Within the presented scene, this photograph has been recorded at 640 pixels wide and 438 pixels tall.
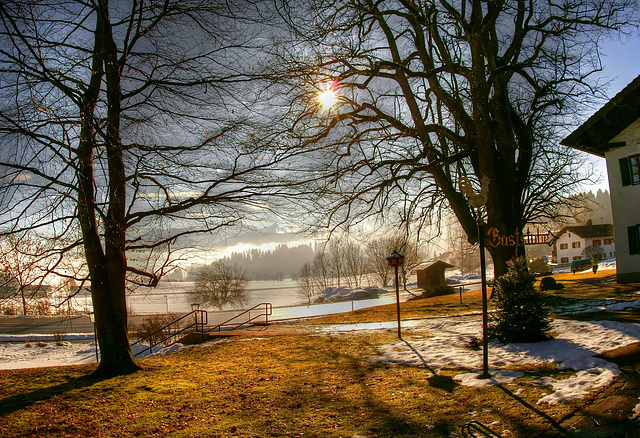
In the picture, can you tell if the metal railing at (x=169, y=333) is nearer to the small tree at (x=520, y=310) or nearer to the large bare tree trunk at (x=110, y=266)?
the large bare tree trunk at (x=110, y=266)

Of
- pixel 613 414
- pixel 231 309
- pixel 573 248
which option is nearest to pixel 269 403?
pixel 613 414

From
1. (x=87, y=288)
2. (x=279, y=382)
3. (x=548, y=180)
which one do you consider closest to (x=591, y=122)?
(x=548, y=180)

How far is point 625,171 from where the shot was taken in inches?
684

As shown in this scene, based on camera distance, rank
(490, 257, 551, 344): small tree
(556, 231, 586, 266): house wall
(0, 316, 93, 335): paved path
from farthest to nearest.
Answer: (556, 231, 586, 266): house wall < (0, 316, 93, 335): paved path < (490, 257, 551, 344): small tree

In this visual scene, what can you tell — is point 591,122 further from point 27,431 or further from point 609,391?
point 27,431

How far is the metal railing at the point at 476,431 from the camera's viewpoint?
12.5ft

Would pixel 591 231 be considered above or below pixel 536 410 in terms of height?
above

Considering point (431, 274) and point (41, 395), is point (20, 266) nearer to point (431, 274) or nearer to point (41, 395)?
point (41, 395)

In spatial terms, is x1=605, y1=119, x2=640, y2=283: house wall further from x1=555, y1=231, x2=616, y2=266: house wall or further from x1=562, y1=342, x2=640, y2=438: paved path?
x1=555, y1=231, x2=616, y2=266: house wall

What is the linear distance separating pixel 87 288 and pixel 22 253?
210 cm

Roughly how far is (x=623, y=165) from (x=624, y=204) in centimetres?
183

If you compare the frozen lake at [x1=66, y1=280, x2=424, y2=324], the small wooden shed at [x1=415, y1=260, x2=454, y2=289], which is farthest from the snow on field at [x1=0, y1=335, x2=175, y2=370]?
→ the small wooden shed at [x1=415, y1=260, x2=454, y2=289]

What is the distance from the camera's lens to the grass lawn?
4.32 m

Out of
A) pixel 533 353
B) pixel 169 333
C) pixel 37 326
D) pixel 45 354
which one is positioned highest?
pixel 533 353
